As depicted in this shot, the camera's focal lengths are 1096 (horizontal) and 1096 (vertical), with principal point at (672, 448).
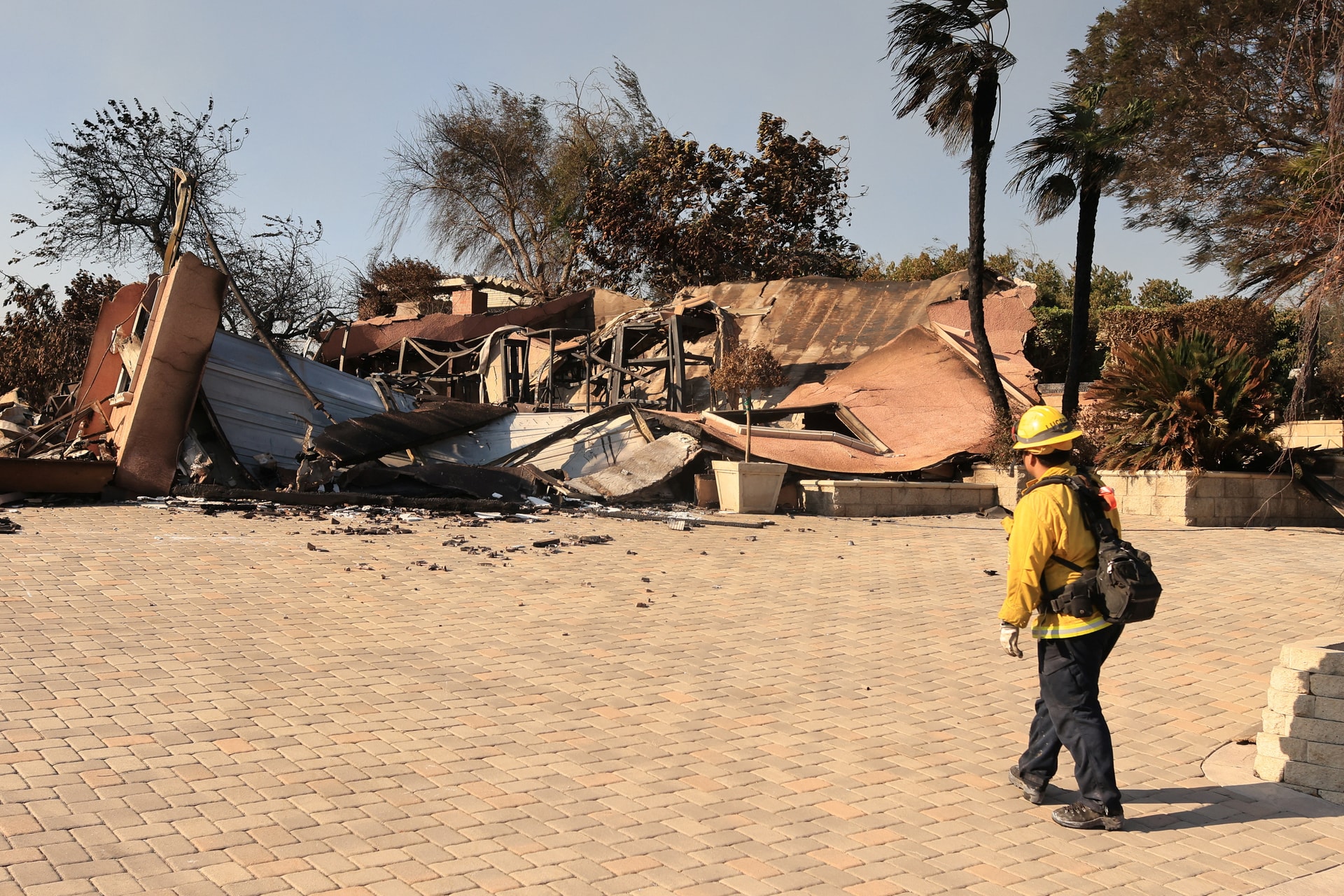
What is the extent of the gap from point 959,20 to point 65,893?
17.2 metres

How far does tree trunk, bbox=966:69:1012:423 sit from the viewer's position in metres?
16.9

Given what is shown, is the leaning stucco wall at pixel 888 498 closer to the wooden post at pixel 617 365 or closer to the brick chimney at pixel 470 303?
the wooden post at pixel 617 365

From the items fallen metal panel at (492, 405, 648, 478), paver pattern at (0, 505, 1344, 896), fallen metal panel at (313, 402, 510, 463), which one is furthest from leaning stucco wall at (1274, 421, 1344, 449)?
fallen metal panel at (313, 402, 510, 463)

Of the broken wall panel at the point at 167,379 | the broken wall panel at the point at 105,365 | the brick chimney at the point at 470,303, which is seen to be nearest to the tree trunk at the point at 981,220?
the broken wall panel at the point at 167,379

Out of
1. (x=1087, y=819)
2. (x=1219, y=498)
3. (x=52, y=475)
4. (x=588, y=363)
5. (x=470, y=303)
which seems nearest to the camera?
(x=1087, y=819)

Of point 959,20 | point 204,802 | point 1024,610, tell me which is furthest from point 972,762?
point 959,20

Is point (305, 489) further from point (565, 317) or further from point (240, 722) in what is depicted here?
point (565, 317)

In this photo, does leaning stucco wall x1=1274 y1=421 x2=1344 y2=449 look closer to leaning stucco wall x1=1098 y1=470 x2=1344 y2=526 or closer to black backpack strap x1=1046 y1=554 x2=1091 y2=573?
leaning stucco wall x1=1098 y1=470 x2=1344 y2=526

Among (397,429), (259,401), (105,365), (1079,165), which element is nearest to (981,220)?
(1079,165)

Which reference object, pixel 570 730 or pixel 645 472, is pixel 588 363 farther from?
pixel 570 730

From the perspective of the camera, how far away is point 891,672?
6.45 meters

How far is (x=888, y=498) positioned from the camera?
15086 mm

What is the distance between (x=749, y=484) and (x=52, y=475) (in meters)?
8.02

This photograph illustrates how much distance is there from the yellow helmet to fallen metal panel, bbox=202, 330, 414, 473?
36.6ft
